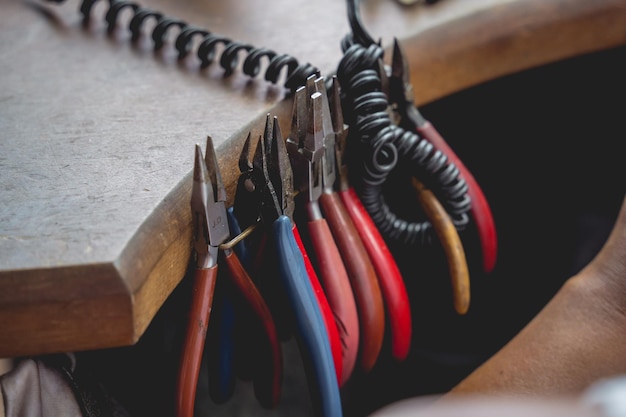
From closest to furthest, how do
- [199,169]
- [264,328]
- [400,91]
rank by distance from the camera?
1. [199,169]
2. [264,328]
3. [400,91]

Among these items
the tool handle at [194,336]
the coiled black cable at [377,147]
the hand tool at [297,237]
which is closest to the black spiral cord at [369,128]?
the coiled black cable at [377,147]

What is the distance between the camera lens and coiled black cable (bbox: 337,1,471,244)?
0.68m

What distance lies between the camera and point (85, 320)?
48cm

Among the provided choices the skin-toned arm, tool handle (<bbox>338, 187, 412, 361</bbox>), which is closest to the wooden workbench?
tool handle (<bbox>338, 187, 412, 361</bbox>)

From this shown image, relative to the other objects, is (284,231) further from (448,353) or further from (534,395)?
(448,353)

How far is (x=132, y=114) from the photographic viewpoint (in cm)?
66

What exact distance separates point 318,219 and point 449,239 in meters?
0.16

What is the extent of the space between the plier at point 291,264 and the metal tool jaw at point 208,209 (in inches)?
1.6

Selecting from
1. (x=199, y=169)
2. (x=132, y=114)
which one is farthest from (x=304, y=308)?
(x=132, y=114)

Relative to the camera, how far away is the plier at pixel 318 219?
0.62 m

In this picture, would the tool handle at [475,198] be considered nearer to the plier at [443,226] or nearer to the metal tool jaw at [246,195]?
the plier at [443,226]

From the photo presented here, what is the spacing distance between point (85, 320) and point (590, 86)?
838 mm

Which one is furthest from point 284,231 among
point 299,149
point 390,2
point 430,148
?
point 390,2

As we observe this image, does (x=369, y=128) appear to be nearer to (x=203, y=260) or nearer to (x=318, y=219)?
(x=318, y=219)
